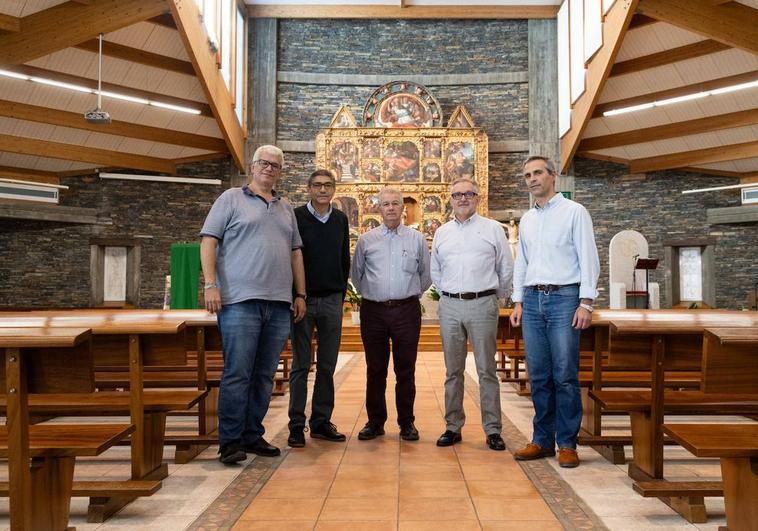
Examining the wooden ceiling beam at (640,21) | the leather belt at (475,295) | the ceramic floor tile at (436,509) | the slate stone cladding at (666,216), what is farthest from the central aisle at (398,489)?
the slate stone cladding at (666,216)

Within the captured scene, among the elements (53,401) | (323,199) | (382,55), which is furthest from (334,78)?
(53,401)

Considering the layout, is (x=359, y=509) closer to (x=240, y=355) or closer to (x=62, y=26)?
(x=240, y=355)

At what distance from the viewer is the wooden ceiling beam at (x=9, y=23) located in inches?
340

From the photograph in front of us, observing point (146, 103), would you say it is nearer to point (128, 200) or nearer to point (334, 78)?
point (128, 200)

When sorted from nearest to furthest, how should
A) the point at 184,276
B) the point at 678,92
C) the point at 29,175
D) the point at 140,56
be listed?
1. the point at 140,56
2. the point at 184,276
3. the point at 678,92
4. the point at 29,175

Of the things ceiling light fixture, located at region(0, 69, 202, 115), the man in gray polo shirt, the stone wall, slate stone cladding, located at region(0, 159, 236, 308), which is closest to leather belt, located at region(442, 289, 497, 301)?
the man in gray polo shirt

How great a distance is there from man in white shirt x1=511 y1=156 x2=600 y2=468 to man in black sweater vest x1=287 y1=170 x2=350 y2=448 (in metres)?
1.10

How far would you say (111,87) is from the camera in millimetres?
11148

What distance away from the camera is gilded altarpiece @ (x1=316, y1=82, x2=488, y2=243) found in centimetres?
1382

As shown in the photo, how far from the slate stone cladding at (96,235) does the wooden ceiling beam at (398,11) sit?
3422 millimetres

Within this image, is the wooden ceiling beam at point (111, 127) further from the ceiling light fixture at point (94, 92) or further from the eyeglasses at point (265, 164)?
the eyeglasses at point (265, 164)

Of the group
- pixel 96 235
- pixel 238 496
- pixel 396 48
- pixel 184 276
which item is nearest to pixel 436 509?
pixel 238 496

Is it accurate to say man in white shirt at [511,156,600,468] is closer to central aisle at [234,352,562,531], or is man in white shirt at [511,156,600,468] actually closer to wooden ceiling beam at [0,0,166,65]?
central aisle at [234,352,562,531]

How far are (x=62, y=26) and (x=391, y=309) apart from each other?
7219 mm
